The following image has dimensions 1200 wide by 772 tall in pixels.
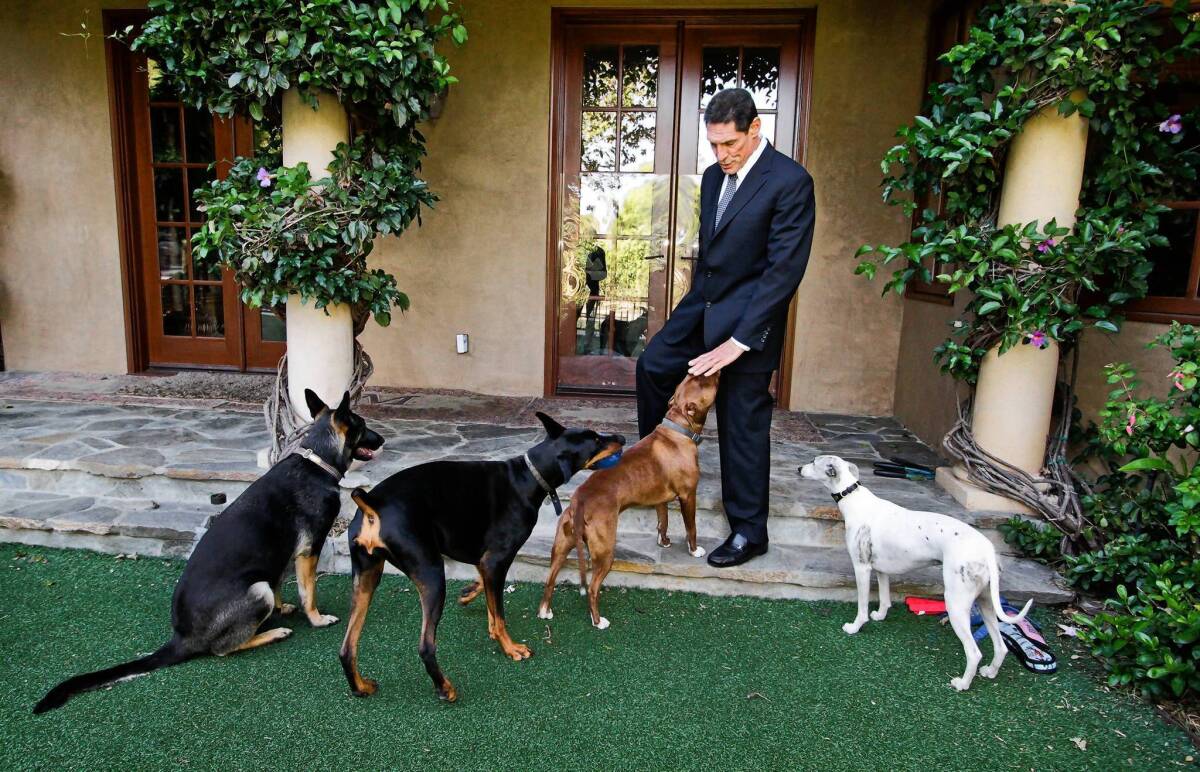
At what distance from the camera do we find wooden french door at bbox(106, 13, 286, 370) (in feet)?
19.3

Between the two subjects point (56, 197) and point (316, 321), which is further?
point (56, 197)

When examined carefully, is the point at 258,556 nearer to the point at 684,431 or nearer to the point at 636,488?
the point at 636,488

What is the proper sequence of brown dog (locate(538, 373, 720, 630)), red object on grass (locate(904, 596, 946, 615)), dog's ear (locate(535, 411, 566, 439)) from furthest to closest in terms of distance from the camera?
1. red object on grass (locate(904, 596, 946, 615))
2. brown dog (locate(538, 373, 720, 630))
3. dog's ear (locate(535, 411, 566, 439))

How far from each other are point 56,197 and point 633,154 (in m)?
4.49

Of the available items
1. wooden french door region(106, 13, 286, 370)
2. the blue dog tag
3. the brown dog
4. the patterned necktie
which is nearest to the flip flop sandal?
the brown dog

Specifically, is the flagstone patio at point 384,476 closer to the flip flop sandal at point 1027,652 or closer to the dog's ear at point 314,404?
the flip flop sandal at point 1027,652

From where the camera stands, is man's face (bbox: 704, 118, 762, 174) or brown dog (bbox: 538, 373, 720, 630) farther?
man's face (bbox: 704, 118, 762, 174)

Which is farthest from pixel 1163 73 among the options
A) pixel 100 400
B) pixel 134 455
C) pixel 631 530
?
pixel 100 400

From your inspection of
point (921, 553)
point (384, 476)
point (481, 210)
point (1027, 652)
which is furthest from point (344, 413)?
point (481, 210)

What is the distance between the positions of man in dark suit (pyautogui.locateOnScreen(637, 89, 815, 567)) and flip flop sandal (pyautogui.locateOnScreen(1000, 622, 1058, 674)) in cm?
98

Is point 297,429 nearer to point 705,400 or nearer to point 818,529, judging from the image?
point 705,400

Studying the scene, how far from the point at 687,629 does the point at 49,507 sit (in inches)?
125

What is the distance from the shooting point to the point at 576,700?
2482mm

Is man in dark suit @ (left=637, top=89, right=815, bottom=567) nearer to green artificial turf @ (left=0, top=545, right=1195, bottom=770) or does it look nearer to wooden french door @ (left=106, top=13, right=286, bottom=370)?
green artificial turf @ (left=0, top=545, right=1195, bottom=770)
